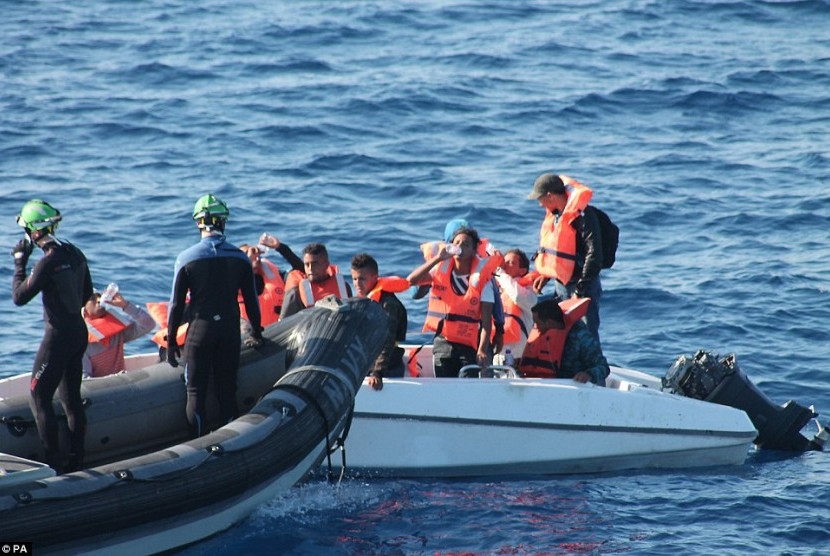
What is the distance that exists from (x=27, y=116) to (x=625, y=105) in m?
8.68

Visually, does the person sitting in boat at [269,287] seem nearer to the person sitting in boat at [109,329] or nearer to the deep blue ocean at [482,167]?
the person sitting in boat at [109,329]

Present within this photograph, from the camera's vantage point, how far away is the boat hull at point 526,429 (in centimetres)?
932

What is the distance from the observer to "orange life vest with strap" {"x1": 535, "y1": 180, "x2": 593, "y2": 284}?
397 inches

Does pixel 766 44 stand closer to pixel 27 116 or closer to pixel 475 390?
pixel 27 116

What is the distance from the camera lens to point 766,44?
72.8 ft

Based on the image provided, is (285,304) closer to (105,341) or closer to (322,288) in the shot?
(322,288)

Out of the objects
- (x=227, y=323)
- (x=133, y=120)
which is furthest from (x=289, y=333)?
(x=133, y=120)

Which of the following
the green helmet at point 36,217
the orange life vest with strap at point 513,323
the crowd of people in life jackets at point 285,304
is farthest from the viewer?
the orange life vest with strap at point 513,323

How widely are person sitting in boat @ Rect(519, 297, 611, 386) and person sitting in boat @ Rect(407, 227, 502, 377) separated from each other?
0.38 meters

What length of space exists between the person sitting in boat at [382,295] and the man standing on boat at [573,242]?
1.35 meters

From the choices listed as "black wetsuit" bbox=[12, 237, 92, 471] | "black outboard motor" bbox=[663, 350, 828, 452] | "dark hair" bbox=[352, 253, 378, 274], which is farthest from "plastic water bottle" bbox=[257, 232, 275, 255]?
"black outboard motor" bbox=[663, 350, 828, 452]

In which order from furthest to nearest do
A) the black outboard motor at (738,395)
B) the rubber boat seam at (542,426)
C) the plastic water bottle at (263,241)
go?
1. the black outboard motor at (738,395)
2. the plastic water bottle at (263,241)
3. the rubber boat seam at (542,426)

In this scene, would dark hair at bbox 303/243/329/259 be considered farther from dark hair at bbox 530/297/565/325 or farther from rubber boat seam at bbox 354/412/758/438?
dark hair at bbox 530/297/565/325

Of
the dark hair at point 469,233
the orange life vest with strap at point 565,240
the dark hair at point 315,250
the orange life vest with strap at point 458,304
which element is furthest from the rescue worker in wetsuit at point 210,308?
the orange life vest with strap at point 565,240
